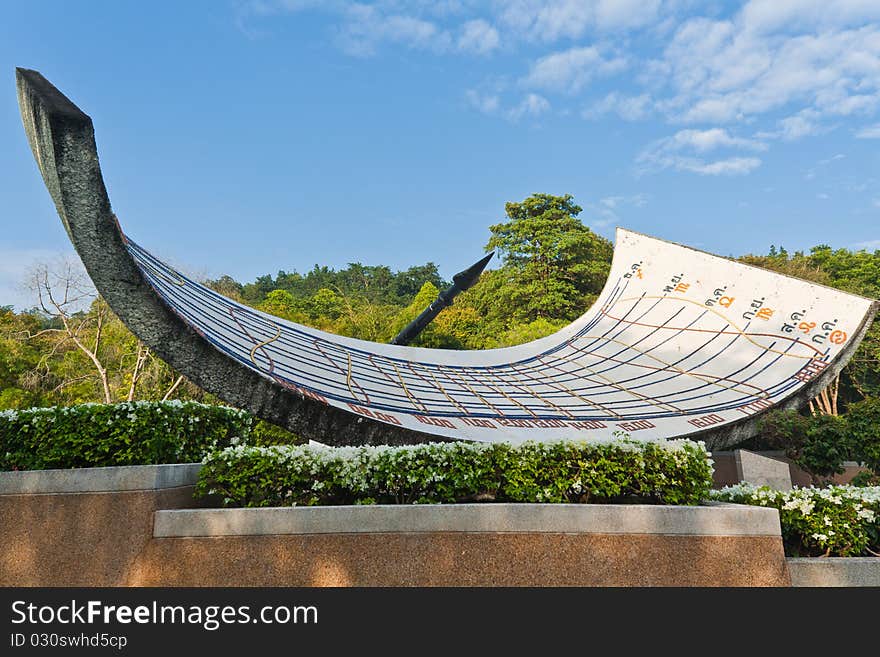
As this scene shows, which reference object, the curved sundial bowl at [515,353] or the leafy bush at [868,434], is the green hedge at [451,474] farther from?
the leafy bush at [868,434]

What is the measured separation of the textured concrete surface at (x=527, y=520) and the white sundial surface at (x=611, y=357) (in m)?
1.51

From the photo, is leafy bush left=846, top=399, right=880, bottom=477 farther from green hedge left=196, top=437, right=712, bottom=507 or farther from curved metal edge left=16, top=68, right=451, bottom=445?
curved metal edge left=16, top=68, right=451, bottom=445

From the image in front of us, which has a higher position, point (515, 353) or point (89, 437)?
point (515, 353)

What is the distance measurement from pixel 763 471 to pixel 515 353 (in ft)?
11.0

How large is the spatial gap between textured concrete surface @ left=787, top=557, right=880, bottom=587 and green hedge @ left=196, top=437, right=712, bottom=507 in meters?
0.62

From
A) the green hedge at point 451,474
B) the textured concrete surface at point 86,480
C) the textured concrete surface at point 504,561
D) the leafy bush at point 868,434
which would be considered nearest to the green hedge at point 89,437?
the textured concrete surface at point 86,480

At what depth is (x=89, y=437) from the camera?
12.1ft

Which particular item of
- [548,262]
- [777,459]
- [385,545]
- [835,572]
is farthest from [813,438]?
[548,262]

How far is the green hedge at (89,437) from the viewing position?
367 centimetres

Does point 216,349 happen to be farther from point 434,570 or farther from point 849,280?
point 849,280

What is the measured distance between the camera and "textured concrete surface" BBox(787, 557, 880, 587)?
3.30 m

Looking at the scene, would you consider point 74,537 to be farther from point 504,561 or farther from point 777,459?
point 777,459

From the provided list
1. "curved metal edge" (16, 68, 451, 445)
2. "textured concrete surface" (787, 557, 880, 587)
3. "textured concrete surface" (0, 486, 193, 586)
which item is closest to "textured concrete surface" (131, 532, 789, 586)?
"textured concrete surface" (787, 557, 880, 587)
